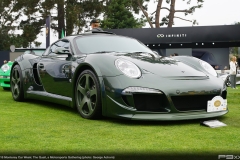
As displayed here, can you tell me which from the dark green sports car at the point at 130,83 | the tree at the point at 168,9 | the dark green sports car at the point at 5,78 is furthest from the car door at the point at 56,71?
the tree at the point at 168,9

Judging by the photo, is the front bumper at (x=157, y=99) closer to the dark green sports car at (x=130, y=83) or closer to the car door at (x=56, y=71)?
the dark green sports car at (x=130, y=83)

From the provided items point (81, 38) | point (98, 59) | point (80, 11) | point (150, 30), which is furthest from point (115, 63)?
point (80, 11)

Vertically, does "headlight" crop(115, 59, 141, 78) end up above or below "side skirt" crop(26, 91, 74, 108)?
above

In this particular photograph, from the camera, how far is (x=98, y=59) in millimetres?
4926

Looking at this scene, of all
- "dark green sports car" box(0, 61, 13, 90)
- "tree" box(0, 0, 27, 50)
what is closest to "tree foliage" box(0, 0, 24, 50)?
"tree" box(0, 0, 27, 50)

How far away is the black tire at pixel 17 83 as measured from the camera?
273 inches

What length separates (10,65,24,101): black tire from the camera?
6.92 m

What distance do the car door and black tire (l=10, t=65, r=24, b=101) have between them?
0.73 metres

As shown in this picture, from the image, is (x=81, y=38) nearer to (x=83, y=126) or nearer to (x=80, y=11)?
(x=83, y=126)

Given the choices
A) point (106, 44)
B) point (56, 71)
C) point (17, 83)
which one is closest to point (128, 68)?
point (106, 44)

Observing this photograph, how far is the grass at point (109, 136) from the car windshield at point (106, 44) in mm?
995

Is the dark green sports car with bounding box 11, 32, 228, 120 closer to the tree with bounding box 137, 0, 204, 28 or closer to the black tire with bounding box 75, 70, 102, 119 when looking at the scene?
the black tire with bounding box 75, 70, 102, 119

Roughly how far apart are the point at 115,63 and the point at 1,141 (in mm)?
1755

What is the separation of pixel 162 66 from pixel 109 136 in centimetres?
147
